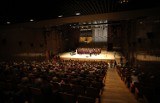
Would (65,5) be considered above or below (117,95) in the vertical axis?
above

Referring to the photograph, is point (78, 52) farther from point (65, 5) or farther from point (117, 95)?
point (117, 95)

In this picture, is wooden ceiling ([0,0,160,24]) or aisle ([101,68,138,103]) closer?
aisle ([101,68,138,103])

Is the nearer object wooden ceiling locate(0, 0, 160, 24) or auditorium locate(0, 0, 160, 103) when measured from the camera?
auditorium locate(0, 0, 160, 103)

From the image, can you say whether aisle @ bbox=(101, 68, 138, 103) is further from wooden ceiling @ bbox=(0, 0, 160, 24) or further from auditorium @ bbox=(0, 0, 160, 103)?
wooden ceiling @ bbox=(0, 0, 160, 24)

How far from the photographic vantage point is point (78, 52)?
1054 inches

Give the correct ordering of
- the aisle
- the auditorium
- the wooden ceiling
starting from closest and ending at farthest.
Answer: the auditorium
the aisle
the wooden ceiling

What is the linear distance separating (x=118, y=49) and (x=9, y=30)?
20881 mm

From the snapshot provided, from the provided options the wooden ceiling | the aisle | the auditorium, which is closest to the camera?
the auditorium

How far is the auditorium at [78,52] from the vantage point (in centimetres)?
534

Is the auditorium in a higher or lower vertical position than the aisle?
higher

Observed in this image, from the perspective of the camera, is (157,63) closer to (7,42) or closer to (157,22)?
(157,22)

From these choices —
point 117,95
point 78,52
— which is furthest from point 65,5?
point 78,52

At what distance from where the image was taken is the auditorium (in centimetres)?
534

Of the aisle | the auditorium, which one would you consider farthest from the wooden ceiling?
the aisle
